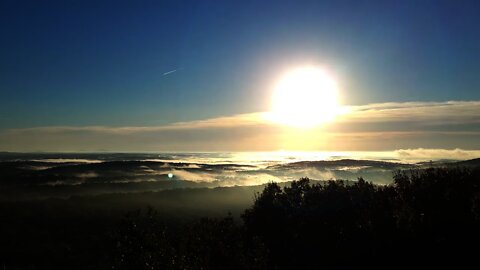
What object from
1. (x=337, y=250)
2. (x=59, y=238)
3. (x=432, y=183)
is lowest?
(x=59, y=238)

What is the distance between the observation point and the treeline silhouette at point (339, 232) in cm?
1653

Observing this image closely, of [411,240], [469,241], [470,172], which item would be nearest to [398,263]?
[411,240]

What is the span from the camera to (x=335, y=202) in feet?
94.6

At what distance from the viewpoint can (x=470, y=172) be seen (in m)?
24.0

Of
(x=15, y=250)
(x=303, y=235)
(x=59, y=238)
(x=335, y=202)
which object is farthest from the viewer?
(x=59, y=238)

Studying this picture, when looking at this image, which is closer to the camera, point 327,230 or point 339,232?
point 339,232

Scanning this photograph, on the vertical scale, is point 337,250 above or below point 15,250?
above

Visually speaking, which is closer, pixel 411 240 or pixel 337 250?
pixel 411 240

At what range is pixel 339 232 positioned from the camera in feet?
79.3

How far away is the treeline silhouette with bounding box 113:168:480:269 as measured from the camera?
16.5 m

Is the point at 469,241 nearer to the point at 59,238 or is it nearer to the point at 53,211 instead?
the point at 59,238

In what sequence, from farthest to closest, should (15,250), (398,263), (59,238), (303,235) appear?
(59,238) → (15,250) → (303,235) → (398,263)

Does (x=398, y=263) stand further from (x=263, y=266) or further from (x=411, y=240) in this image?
(x=263, y=266)

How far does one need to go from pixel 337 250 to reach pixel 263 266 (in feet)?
22.3
